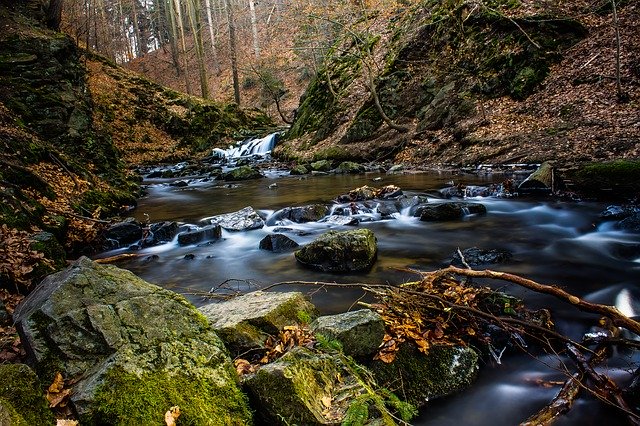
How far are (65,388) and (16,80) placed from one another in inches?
494

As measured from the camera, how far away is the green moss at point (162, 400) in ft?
6.32

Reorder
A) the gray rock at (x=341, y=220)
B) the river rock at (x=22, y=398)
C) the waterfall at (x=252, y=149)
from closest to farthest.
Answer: the river rock at (x=22, y=398) < the gray rock at (x=341, y=220) < the waterfall at (x=252, y=149)

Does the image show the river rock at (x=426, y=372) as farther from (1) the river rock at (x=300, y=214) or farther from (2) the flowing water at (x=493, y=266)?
(1) the river rock at (x=300, y=214)

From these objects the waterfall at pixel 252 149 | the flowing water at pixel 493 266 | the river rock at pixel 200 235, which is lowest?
the flowing water at pixel 493 266

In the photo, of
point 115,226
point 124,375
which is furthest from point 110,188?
point 124,375

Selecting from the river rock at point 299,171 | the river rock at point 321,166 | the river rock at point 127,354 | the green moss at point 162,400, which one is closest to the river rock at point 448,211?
the river rock at point 127,354

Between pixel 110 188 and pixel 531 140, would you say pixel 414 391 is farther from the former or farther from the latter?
pixel 531 140

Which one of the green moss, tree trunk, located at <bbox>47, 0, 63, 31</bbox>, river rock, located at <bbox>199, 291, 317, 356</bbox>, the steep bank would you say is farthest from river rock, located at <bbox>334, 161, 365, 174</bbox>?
the green moss

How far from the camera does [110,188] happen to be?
10.9m

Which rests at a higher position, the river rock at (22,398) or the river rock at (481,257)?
the river rock at (22,398)

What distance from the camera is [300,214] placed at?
917 cm

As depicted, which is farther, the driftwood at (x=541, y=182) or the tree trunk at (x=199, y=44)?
the tree trunk at (x=199, y=44)

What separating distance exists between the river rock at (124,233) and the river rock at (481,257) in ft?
19.8

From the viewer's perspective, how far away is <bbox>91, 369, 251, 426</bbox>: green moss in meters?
1.93
